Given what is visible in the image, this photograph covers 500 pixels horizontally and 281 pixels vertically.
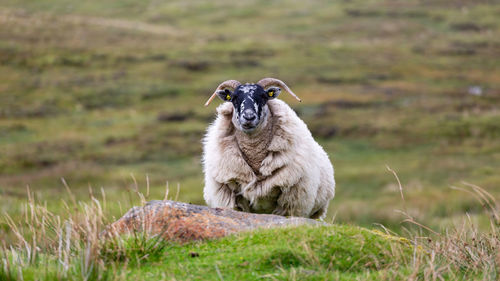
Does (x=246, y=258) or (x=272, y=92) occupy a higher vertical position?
(x=272, y=92)

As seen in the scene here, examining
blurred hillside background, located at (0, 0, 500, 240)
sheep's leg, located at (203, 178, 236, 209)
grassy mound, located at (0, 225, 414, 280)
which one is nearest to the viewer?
grassy mound, located at (0, 225, 414, 280)

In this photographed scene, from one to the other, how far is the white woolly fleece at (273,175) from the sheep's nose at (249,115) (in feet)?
2.33

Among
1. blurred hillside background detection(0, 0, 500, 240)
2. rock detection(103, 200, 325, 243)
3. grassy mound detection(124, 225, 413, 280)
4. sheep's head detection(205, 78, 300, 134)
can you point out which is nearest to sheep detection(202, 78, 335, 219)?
sheep's head detection(205, 78, 300, 134)

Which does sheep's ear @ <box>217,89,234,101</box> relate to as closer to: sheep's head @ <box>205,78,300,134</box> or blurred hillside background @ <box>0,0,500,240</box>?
sheep's head @ <box>205,78,300,134</box>

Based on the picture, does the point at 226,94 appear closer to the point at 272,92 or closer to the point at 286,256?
the point at 272,92

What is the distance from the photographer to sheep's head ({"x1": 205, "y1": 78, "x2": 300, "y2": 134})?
10.3m

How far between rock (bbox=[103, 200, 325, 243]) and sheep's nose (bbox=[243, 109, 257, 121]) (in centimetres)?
242

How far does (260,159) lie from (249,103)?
40.8 inches

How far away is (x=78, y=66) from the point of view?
65.0 meters


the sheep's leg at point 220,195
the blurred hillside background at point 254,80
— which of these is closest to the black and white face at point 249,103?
the sheep's leg at point 220,195

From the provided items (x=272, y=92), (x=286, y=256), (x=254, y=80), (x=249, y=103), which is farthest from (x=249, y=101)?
(x=254, y=80)

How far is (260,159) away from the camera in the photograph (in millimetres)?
10625

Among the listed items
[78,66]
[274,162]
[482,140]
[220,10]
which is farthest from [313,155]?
[220,10]

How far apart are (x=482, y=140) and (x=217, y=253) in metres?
31.7
